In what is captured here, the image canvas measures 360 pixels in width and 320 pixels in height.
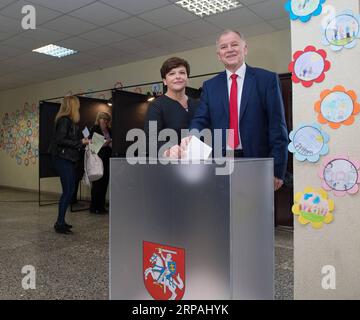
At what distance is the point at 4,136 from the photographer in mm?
8266

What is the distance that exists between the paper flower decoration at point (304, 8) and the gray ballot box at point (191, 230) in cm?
59

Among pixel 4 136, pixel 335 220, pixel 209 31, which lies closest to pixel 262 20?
pixel 209 31

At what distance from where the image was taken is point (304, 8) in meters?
1.17

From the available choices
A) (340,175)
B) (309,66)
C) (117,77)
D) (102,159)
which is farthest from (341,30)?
(117,77)

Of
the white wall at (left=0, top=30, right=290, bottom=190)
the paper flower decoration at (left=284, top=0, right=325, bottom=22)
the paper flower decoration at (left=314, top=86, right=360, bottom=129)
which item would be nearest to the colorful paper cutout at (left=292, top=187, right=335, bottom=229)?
the paper flower decoration at (left=314, top=86, right=360, bottom=129)

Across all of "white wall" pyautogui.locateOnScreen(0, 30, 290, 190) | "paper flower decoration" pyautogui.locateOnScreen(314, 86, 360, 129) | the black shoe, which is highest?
"white wall" pyautogui.locateOnScreen(0, 30, 290, 190)

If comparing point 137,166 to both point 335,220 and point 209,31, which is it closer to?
point 335,220

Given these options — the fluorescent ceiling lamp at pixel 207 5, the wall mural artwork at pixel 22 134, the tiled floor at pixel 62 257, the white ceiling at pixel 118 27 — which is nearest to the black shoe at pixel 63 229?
the tiled floor at pixel 62 257

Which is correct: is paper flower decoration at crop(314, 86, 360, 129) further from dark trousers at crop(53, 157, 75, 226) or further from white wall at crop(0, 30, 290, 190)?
white wall at crop(0, 30, 290, 190)

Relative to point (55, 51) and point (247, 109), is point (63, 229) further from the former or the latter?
point (55, 51)

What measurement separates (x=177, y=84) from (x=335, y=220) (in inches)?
35.6

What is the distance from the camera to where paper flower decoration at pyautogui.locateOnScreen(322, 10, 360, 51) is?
3.59 feet

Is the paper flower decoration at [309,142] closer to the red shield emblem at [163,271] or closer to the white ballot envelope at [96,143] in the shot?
the red shield emblem at [163,271]

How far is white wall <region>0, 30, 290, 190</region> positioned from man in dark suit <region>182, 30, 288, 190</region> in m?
3.19
